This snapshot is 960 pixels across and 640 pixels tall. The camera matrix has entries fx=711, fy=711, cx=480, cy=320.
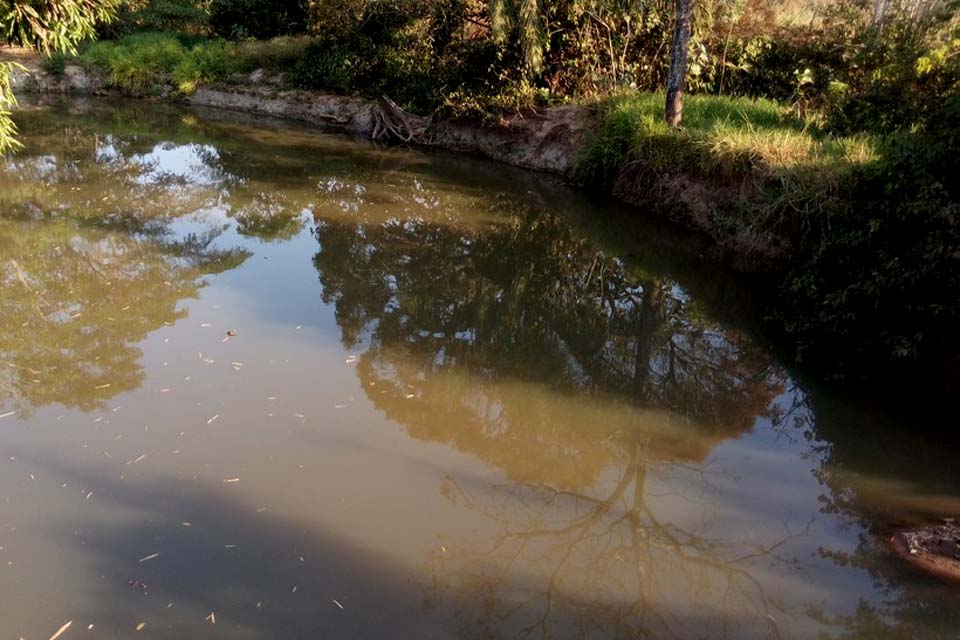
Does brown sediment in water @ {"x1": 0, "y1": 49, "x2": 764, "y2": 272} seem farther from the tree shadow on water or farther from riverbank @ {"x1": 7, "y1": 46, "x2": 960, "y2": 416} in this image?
the tree shadow on water

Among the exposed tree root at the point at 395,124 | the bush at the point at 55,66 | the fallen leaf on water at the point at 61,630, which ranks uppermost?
the bush at the point at 55,66

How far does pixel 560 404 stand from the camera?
19.2ft

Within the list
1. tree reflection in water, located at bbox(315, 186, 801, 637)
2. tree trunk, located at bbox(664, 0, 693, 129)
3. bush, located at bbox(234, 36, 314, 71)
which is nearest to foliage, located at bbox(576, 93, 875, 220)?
tree trunk, located at bbox(664, 0, 693, 129)

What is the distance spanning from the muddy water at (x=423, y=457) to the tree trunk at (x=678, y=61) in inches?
118

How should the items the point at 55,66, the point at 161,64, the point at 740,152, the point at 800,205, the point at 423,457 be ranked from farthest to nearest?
the point at 161,64 → the point at 55,66 → the point at 740,152 → the point at 800,205 → the point at 423,457

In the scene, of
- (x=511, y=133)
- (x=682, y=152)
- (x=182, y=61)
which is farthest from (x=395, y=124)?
(x=182, y=61)

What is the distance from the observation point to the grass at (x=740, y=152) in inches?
326

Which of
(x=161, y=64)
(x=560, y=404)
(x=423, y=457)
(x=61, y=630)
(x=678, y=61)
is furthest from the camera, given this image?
(x=161, y=64)

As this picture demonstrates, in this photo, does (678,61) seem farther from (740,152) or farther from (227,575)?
(227,575)

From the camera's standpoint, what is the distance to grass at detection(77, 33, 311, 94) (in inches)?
835

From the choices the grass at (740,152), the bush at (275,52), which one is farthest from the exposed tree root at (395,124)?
the grass at (740,152)

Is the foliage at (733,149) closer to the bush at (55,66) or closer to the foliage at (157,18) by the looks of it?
the bush at (55,66)

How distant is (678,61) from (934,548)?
8.83 m

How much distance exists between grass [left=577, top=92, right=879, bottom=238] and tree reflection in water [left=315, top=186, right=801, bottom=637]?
1678 mm
